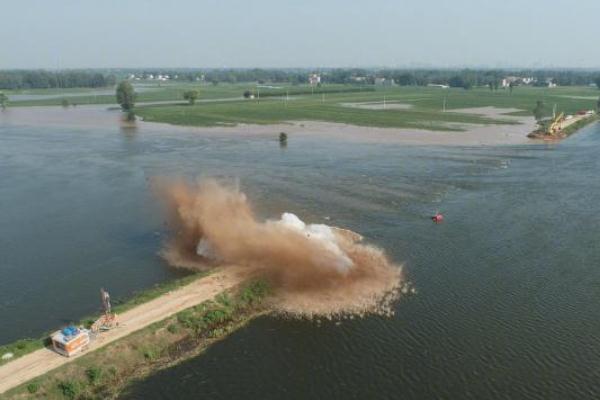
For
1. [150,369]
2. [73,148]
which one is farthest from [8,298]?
[73,148]

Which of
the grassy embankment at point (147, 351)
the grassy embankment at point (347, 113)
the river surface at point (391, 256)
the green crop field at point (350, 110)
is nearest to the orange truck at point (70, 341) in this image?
the grassy embankment at point (147, 351)

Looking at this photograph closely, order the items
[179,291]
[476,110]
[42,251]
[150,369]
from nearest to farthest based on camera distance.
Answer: [150,369], [179,291], [42,251], [476,110]

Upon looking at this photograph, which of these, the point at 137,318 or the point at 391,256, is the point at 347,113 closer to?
the point at 391,256

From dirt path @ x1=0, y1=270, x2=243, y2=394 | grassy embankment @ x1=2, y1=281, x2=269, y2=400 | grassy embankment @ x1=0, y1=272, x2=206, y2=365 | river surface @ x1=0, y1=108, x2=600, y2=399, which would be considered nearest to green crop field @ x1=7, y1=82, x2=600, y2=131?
river surface @ x1=0, y1=108, x2=600, y2=399

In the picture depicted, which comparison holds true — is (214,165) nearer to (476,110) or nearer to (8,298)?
(8,298)

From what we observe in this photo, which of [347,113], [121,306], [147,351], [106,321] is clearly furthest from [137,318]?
[347,113]

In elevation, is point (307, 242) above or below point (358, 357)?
above
